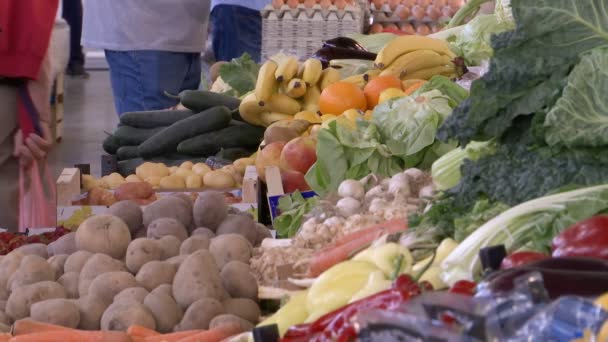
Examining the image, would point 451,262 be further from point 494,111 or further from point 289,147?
point 289,147

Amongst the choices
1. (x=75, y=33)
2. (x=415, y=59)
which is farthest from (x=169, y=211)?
(x=75, y=33)

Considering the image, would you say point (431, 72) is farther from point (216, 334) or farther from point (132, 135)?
point (216, 334)

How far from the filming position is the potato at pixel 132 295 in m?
2.25

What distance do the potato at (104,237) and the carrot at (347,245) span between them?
23.7 inches

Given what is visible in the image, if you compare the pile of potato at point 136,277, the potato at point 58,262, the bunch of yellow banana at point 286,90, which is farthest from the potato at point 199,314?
the bunch of yellow banana at point 286,90

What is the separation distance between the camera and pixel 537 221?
194 cm

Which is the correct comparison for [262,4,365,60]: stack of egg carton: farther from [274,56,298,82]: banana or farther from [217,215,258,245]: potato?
[217,215,258,245]: potato

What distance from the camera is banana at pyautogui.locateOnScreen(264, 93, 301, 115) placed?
472 cm

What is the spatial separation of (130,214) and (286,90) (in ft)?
6.87

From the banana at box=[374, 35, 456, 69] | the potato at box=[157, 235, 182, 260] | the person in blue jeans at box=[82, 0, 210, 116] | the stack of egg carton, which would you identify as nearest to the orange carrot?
the potato at box=[157, 235, 182, 260]

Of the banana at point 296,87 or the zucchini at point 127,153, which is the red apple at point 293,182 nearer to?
the banana at point 296,87

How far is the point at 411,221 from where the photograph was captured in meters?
2.34

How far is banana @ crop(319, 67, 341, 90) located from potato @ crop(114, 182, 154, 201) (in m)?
1.29

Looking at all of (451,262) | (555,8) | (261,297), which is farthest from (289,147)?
(451,262)
